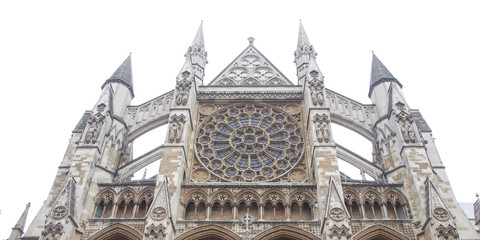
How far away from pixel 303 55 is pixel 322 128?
6.50 m

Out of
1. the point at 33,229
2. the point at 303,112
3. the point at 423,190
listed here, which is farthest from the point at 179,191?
the point at 423,190

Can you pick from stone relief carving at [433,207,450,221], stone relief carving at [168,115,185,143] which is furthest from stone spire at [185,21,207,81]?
stone relief carving at [433,207,450,221]

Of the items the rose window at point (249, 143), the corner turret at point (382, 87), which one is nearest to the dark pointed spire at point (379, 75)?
the corner turret at point (382, 87)

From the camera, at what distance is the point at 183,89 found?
17609mm

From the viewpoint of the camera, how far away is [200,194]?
1452cm

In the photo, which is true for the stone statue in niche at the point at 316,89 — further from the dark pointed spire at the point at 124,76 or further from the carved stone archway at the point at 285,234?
the dark pointed spire at the point at 124,76

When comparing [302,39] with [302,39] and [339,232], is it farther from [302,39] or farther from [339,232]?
[339,232]

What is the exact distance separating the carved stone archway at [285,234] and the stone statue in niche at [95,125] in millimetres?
7531

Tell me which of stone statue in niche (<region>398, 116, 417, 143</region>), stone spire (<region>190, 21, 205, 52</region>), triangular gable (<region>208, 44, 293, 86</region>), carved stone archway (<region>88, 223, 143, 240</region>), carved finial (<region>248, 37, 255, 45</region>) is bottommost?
carved stone archway (<region>88, 223, 143, 240</region>)

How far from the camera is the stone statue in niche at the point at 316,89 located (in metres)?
16.9

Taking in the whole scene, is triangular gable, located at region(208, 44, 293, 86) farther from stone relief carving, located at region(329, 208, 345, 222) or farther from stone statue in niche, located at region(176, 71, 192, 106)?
stone relief carving, located at region(329, 208, 345, 222)

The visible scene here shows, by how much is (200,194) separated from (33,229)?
5892 mm

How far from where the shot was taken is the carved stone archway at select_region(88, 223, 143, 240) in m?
13.2

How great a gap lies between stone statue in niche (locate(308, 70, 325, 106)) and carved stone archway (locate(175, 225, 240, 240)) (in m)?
6.67
